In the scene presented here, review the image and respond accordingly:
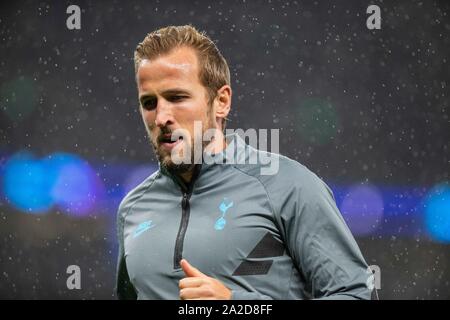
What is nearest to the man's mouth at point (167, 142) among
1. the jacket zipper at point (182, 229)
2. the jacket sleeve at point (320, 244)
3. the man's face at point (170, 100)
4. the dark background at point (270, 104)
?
the man's face at point (170, 100)

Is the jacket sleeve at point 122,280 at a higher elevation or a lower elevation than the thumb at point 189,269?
lower

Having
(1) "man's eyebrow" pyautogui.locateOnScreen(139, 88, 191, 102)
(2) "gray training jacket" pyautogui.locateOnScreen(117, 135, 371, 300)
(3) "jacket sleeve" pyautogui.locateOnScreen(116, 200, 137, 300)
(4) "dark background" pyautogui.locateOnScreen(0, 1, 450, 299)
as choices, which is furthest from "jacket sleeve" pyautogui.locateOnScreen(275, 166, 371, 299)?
(4) "dark background" pyautogui.locateOnScreen(0, 1, 450, 299)

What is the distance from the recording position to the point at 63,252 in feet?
9.50

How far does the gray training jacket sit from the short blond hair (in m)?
0.16

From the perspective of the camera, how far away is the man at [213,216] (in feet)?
4.03

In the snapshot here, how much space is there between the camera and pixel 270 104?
9.15 feet

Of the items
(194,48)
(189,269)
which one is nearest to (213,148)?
(194,48)

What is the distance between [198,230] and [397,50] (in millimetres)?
1862

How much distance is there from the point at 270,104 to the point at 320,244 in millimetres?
1611

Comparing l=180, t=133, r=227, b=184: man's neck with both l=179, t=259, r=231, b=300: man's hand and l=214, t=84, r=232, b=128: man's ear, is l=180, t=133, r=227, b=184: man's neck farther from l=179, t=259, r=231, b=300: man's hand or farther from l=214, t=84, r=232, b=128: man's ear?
l=179, t=259, r=231, b=300: man's hand

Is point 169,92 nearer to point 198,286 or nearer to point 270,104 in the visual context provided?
point 198,286

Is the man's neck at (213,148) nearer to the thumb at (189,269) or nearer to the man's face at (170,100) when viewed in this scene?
the man's face at (170,100)

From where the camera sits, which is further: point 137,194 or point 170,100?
point 137,194

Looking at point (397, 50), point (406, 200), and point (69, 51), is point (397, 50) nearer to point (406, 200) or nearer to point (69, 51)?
point (406, 200)
